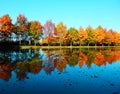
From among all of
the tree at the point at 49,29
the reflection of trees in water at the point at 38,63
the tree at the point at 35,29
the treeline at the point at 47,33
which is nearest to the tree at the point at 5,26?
the treeline at the point at 47,33

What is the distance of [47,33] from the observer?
91.4m

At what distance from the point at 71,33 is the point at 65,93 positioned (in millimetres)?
89200

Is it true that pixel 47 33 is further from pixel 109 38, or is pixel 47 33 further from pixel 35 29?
pixel 109 38

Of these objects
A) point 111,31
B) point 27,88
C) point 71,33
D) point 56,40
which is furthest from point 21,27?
point 27,88

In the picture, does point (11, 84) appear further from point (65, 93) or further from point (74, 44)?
point (74, 44)

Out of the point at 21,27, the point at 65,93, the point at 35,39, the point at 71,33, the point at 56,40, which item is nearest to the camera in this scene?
the point at 65,93

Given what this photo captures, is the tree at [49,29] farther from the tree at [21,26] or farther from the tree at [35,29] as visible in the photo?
the tree at [21,26]

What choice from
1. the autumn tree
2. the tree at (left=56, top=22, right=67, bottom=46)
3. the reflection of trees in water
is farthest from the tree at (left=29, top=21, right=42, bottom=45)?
the reflection of trees in water

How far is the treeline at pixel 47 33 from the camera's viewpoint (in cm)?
7519

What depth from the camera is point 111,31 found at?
416ft

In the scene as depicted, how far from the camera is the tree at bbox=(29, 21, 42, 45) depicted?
8594cm

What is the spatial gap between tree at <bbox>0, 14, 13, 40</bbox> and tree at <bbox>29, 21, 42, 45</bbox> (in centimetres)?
1220

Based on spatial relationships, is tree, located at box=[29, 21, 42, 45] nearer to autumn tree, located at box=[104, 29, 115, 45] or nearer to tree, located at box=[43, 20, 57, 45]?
tree, located at box=[43, 20, 57, 45]

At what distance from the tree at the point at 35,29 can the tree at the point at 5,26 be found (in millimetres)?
12201
